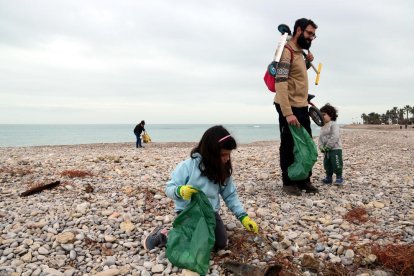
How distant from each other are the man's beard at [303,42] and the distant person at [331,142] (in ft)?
5.52

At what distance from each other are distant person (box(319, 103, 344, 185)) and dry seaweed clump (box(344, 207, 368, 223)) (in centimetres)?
183

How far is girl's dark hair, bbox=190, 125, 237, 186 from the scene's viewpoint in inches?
143

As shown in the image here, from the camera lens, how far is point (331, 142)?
6840mm

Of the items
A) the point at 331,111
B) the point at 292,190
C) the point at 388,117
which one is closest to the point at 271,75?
the point at 331,111

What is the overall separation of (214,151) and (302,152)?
2302mm

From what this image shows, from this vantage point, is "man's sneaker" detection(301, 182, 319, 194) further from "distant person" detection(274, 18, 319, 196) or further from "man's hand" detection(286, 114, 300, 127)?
"man's hand" detection(286, 114, 300, 127)

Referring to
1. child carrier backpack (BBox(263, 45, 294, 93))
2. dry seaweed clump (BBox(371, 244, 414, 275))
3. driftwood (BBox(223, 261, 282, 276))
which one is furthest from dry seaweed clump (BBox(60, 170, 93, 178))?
dry seaweed clump (BBox(371, 244, 414, 275))

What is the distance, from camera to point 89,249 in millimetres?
4094

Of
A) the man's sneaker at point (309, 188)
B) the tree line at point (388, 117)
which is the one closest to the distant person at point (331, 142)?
the man's sneaker at point (309, 188)

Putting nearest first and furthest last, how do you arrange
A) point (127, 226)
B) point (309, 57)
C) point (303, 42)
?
point (127, 226), point (303, 42), point (309, 57)

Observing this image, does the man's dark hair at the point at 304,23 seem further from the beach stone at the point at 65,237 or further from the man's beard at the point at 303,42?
the beach stone at the point at 65,237

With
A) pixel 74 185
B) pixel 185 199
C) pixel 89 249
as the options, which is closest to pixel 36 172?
pixel 74 185

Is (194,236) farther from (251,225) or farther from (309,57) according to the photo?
(309,57)

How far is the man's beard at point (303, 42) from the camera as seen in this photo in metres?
5.68
